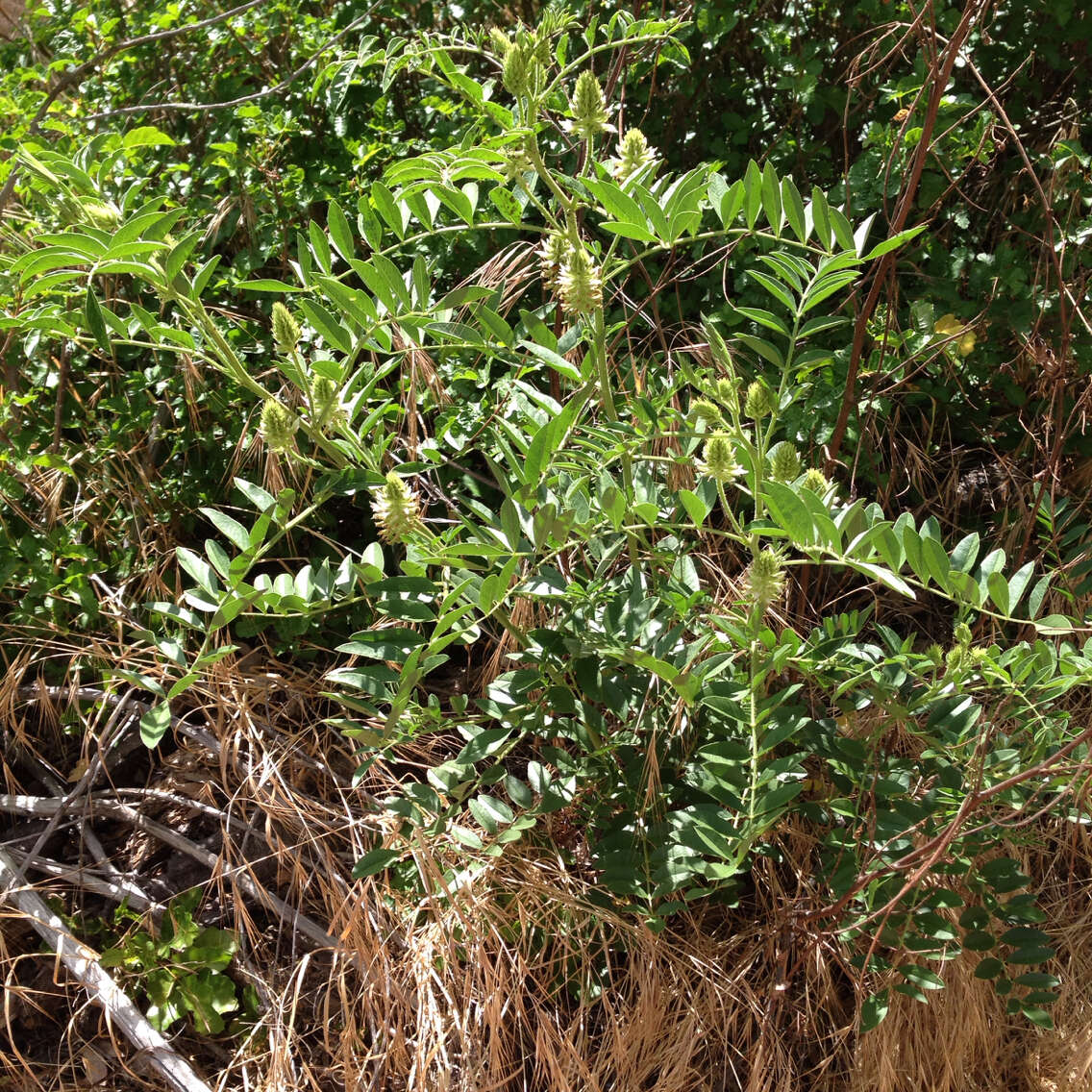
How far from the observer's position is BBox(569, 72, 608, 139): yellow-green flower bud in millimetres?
1001

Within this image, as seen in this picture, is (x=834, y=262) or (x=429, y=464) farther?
(x=429, y=464)

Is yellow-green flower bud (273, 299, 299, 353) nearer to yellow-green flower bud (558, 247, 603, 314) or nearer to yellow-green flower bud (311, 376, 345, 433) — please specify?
yellow-green flower bud (311, 376, 345, 433)

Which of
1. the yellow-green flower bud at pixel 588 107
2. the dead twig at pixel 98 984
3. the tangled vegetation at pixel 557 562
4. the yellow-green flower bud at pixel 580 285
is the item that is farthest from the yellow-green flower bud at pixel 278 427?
the dead twig at pixel 98 984

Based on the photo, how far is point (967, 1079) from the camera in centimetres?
133

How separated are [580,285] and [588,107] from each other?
163mm

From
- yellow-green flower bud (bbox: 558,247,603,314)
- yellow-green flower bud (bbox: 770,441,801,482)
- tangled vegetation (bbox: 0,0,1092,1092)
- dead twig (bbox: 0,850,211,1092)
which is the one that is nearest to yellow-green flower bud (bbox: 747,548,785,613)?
tangled vegetation (bbox: 0,0,1092,1092)

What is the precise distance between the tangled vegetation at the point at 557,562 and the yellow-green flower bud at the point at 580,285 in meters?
0.01

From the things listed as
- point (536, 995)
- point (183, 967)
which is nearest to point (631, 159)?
point (536, 995)

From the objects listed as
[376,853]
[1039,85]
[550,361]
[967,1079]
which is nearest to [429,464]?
[550,361]

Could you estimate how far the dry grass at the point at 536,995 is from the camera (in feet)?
4.28

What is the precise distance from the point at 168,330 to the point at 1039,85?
61.5 inches

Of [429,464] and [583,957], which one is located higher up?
[429,464]

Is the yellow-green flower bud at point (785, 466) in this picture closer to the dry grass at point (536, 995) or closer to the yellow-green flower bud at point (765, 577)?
the yellow-green flower bud at point (765, 577)

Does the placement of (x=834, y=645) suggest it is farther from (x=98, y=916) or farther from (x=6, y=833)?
(x=6, y=833)
